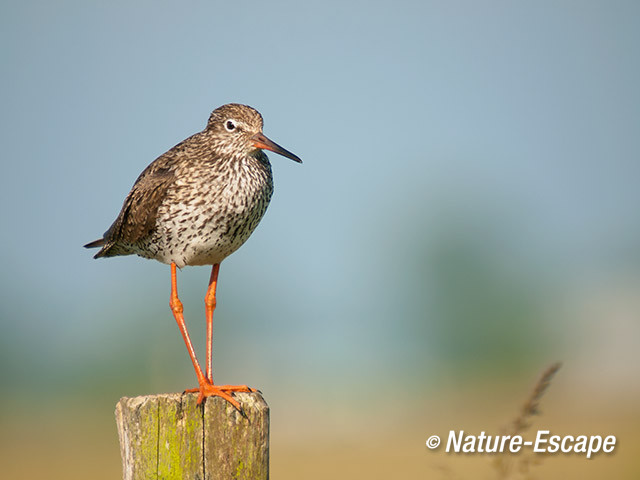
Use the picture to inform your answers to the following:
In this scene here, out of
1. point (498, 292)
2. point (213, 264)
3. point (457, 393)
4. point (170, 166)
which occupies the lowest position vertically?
point (457, 393)

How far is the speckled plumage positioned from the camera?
25.0 ft

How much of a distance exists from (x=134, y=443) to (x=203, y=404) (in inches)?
20.0

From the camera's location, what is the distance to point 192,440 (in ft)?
16.8

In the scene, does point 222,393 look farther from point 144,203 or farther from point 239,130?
point 239,130

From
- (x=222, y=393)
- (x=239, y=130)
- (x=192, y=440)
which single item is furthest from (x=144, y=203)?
(x=192, y=440)

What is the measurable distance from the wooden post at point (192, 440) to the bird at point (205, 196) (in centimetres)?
208

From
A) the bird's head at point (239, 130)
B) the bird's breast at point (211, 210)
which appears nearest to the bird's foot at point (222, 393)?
the bird's breast at point (211, 210)

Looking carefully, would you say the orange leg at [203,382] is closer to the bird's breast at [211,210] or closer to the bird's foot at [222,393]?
the bird's foot at [222,393]

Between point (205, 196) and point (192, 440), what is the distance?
300cm

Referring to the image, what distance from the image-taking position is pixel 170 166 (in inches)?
312

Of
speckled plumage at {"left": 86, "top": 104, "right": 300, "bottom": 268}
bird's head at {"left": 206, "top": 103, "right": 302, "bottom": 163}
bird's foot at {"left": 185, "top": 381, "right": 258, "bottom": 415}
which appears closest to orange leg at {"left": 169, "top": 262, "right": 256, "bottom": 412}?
bird's foot at {"left": 185, "top": 381, "right": 258, "bottom": 415}

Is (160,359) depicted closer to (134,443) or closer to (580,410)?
(580,410)

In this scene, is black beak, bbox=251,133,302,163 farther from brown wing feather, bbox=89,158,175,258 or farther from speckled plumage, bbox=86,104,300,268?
brown wing feather, bbox=89,158,175,258

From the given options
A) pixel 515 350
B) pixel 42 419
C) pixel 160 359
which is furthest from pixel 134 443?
pixel 515 350
